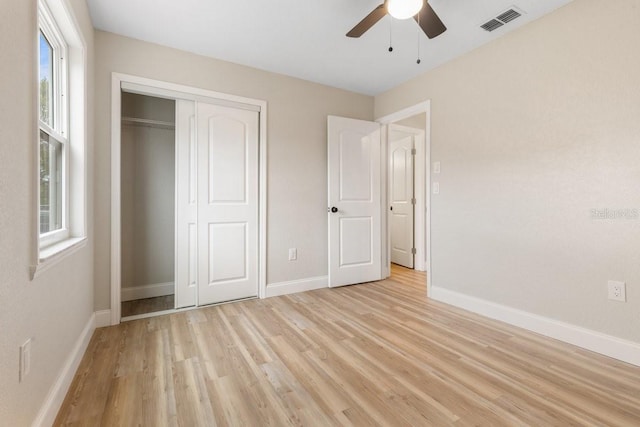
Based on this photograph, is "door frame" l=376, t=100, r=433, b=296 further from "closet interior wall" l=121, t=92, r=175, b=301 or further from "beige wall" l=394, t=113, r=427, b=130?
"closet interior wall" l=121, t=92, r=175, b=301

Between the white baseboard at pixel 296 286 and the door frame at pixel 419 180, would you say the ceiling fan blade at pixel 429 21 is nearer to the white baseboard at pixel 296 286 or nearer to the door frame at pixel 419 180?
the door frame at pixel 419 180

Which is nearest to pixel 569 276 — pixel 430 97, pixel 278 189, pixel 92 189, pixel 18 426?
pixel 430 97

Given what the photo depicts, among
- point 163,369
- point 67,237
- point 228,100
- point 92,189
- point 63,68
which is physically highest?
point 228,100

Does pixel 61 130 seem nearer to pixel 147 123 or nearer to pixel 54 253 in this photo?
pixel 54 253

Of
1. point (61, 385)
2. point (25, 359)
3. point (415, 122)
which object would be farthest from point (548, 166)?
point (61, 385)

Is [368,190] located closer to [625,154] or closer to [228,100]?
[228,100]

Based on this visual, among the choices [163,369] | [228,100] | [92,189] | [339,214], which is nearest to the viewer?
[163,369]

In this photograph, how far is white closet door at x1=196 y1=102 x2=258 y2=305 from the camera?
2.96 meters

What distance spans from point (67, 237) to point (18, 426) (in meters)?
1.27

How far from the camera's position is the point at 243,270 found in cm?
319

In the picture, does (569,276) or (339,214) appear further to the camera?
(339,214)

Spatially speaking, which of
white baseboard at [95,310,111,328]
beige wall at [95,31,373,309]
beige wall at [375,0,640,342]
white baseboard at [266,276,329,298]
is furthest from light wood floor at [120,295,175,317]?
beige wall at [375,0,640,342]

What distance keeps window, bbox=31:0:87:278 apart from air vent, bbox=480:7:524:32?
2.89 m

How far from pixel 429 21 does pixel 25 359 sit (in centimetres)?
265
